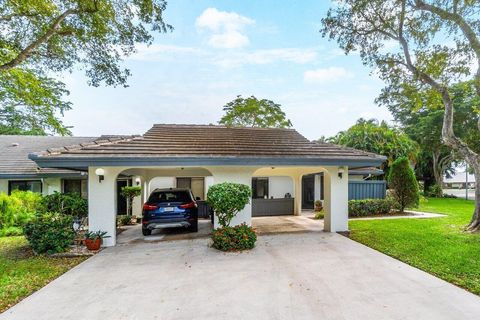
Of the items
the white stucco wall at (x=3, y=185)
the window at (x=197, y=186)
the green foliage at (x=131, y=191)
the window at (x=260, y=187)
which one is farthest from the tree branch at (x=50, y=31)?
the window at (x=260, y=187)

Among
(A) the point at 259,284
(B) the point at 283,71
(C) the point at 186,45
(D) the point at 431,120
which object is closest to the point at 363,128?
(D) the point at 431,120

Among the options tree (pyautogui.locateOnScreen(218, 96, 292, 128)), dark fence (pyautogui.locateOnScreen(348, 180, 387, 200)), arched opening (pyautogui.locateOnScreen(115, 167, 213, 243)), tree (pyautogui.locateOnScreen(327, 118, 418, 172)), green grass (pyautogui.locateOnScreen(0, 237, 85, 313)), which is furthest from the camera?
tree (pyautogui.locateOnScreen(218, 96, 292, 128))

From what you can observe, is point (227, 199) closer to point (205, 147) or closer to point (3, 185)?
point (205, 147)

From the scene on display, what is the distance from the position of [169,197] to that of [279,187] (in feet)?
37.3

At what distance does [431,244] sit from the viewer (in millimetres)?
7027

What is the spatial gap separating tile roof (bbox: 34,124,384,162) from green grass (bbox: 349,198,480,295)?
257cm

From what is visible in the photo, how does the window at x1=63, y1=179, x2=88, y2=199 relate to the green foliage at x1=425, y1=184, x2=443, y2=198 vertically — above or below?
above

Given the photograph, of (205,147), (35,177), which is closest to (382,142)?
(205,147)

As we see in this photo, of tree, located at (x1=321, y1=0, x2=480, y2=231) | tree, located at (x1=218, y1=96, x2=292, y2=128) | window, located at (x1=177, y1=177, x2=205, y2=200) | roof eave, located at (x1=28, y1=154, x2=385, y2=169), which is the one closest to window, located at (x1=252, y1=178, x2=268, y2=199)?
window, located at (x1=177, y1=177, x2=205, y2=200)

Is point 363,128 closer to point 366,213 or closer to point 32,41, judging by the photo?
point 366,213

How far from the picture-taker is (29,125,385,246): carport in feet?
22.7

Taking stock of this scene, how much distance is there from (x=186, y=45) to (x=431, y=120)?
25233mm

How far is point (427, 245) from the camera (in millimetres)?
6922

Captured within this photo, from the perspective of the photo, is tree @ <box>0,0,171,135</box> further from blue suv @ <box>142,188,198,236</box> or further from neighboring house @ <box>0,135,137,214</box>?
blue suv @ <box>142,188,198,236</box>
